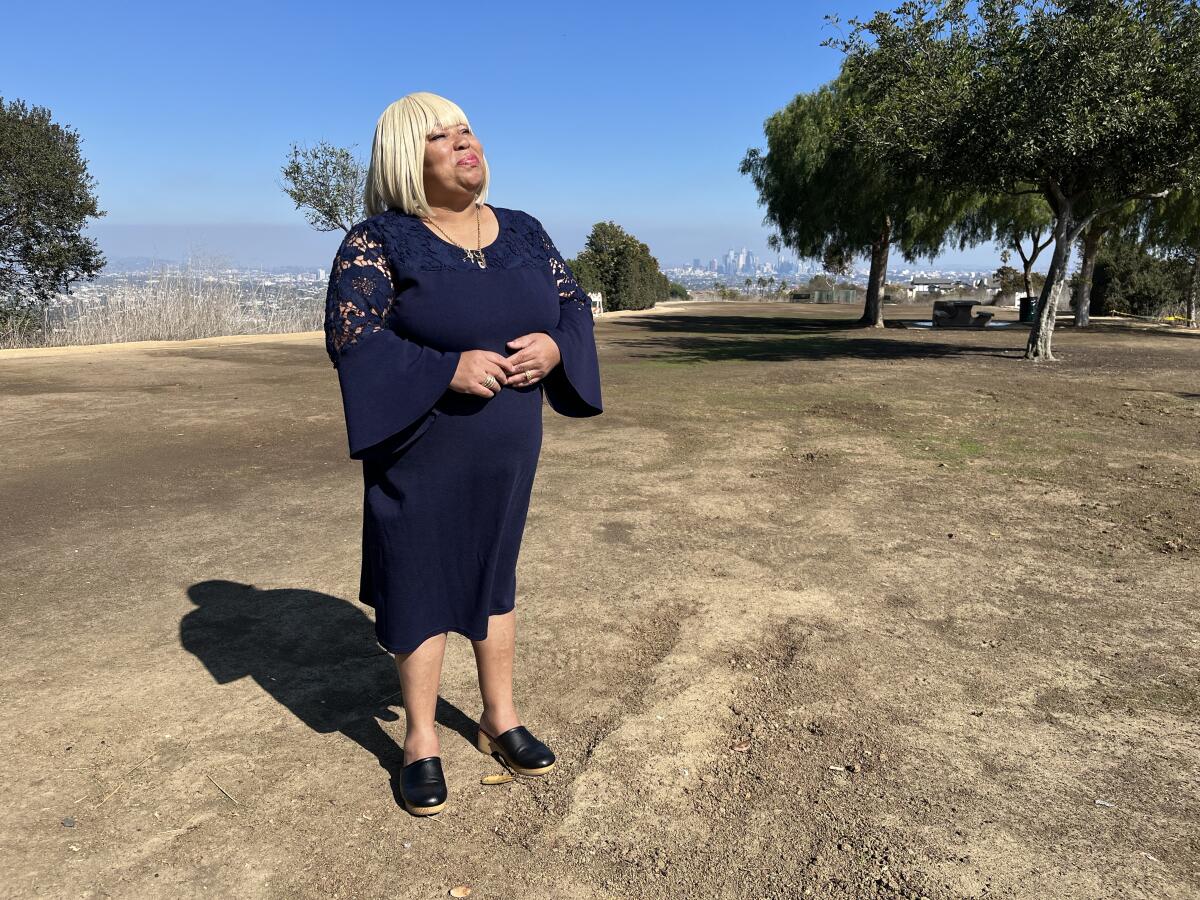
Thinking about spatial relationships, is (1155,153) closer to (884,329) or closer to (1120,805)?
(884,329)

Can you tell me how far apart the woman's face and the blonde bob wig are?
0.06 ft

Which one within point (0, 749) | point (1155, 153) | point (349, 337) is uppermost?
point (1155, 153)

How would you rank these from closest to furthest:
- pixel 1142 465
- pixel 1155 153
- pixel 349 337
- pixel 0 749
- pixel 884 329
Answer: pixel 349 337, pixel 0 749, pixel 1142 465, pixel 1155 153, pixel 884 329

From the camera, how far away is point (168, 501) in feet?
18.3

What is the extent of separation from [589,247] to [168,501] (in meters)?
34.3

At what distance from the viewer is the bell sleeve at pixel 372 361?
2.21m

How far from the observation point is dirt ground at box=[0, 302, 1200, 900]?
2172mm

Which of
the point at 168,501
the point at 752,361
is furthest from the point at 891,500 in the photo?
the point at 752,361

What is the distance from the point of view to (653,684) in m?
3.12

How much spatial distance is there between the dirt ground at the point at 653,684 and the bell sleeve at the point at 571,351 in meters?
1.10

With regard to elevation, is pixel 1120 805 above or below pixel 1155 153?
below

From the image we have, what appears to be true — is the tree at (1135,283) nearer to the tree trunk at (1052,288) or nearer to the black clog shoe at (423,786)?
the tree trunk at (1052,288)

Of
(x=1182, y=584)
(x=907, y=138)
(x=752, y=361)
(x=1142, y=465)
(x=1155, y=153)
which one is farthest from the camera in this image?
(x=752, y=361)

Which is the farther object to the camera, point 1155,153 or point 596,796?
point 1155,153
